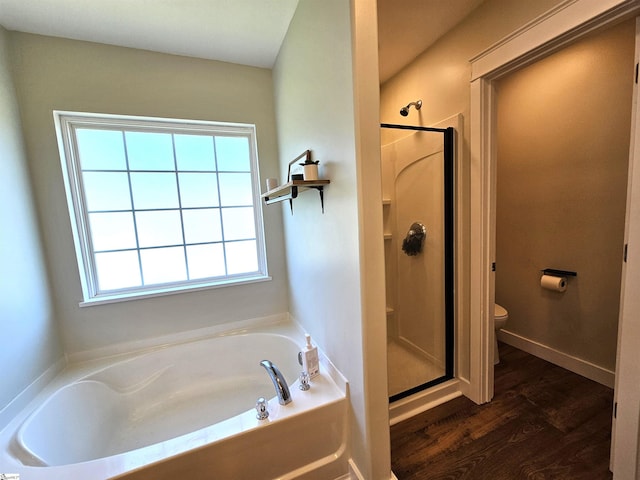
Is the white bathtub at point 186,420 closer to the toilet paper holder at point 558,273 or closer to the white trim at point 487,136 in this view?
the white trim at point 487,136

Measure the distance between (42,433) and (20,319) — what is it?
2.00ft

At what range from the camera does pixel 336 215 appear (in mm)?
1262

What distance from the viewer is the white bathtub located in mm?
1073

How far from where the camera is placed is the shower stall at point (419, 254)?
1785 mm

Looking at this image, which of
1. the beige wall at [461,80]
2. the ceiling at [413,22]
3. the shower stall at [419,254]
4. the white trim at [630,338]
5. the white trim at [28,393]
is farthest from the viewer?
the shower stall at [419,254]

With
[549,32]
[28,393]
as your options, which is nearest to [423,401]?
[549,32]

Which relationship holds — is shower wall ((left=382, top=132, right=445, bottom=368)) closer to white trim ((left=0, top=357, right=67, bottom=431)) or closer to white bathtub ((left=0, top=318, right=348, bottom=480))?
white bathtub ((left=0, top=318, right=348, bottom=480))

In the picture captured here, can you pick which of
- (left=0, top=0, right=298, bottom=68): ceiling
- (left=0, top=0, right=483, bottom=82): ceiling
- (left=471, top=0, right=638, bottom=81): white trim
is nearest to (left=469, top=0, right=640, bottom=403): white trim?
(left=471, top=0, right=638, bottom=81): white trim

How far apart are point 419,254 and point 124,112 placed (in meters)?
2.45

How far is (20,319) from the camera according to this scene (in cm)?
142

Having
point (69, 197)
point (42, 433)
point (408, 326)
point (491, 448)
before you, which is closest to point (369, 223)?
point (491, 448)

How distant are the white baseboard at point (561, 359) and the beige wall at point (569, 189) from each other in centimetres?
4

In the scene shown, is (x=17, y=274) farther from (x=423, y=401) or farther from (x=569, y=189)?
(x=569, y=189)

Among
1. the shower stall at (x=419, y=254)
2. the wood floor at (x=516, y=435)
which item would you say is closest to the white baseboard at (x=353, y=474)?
the wood floor at (x=516, y=435)
